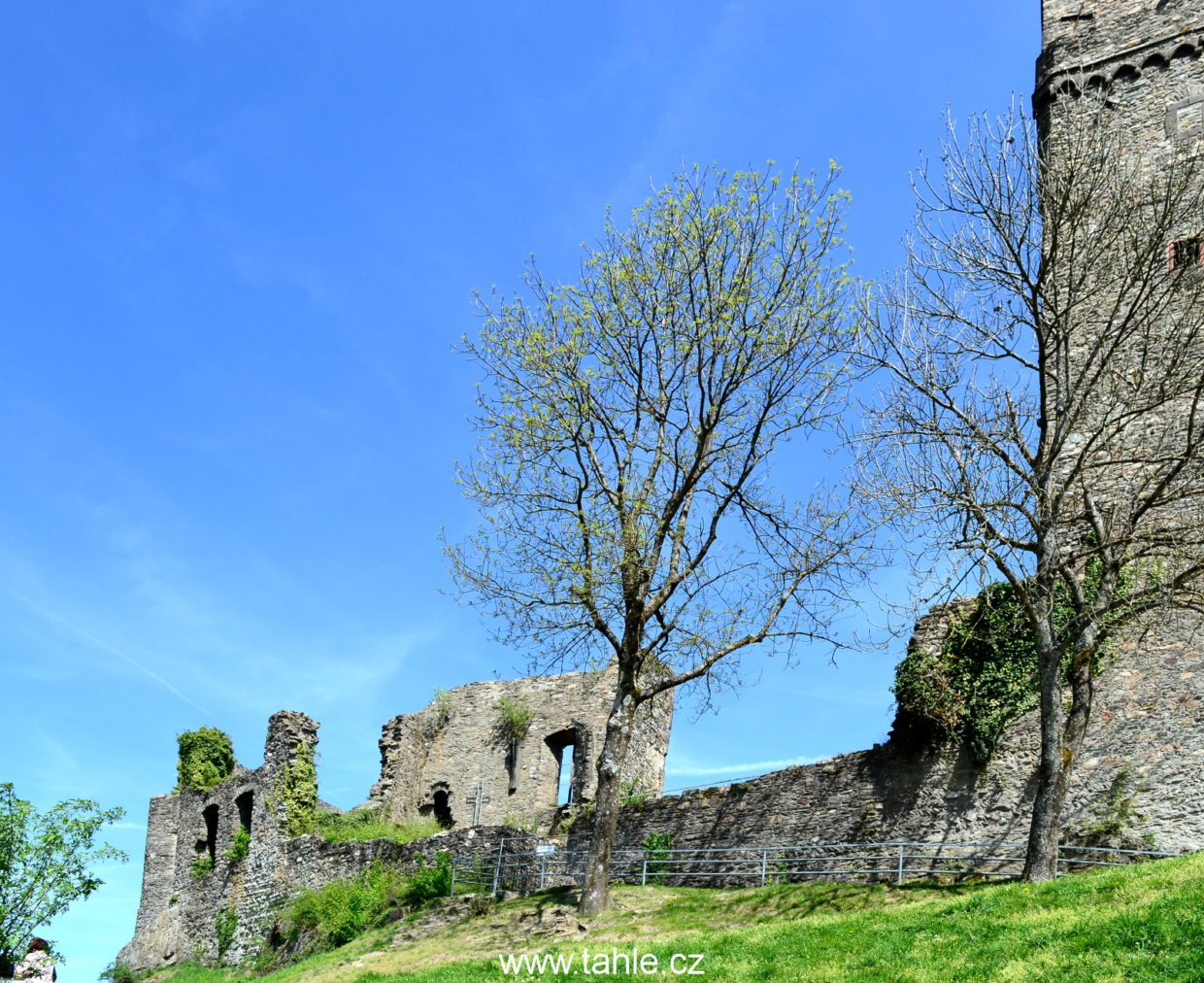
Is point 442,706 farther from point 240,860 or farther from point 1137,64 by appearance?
point 1137,64

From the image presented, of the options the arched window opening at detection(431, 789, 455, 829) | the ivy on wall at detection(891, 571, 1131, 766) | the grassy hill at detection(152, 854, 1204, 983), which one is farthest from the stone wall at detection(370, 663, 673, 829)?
the grassy hill at detection(152, 854, 1204, 983)

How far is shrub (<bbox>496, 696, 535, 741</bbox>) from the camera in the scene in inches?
1388

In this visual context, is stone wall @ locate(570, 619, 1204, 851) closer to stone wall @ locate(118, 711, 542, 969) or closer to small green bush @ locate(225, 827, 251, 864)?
stone wall @ locate(118, 711, 542, 969)

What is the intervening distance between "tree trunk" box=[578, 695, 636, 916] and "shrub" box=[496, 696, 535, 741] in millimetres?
16611

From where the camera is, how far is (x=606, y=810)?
1847 centimetres

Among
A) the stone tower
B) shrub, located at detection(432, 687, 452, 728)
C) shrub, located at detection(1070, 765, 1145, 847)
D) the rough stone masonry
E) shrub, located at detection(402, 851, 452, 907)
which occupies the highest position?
the stone tower

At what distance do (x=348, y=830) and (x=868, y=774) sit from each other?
13.4 meters

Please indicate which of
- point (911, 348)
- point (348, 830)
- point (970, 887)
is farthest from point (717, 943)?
point (348, 830)

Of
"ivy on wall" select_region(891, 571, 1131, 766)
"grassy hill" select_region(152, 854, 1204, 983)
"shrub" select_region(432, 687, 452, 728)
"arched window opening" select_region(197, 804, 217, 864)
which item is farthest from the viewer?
"shrub" select_region(432, 687, 452, 728)

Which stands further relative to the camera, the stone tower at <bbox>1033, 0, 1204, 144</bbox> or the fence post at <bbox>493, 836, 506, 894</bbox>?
the stone tower at <bbox>1033, 0, 1204, 144</bbox>

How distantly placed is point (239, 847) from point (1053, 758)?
805 inches

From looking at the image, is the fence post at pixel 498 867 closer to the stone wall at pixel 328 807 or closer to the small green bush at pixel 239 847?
the stone wall at pixel 328 807

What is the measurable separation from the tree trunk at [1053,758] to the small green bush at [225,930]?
19.1m

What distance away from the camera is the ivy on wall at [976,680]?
19.0 meters
